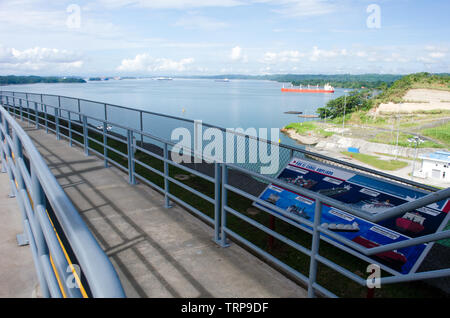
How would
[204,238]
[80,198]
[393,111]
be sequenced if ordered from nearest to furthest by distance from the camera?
[204,238] → [80,198] → [393,111]

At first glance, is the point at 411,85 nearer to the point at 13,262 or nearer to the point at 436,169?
the point at 436,169

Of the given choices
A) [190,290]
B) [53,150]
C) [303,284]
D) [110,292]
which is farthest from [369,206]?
[53,150]

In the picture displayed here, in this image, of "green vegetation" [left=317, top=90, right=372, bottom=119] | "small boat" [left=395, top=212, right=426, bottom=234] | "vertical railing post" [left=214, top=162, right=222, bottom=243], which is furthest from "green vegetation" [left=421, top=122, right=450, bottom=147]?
"vertical railing post" [left=214, top=162, right=222, bottom=243]

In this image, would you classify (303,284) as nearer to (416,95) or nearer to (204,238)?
(204,238)

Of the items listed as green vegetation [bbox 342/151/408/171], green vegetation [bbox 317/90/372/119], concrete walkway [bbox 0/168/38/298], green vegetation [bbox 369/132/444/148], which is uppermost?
concrete walkway [bbox 0/168/38/298]

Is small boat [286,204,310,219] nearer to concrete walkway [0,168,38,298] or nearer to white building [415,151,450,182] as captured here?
concrete walkway [0,168,38,298]

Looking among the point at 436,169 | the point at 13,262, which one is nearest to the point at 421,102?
the point at 436,169

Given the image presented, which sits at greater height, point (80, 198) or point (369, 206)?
point (369, 206)
